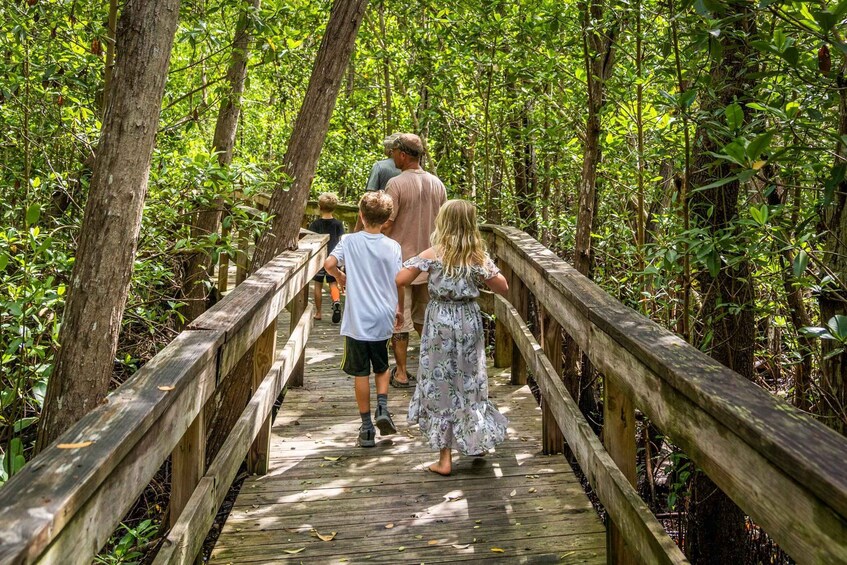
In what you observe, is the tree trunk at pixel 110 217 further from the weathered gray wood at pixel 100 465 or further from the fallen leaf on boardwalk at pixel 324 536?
the fallen leaf on boardwalk at pixel 324 536

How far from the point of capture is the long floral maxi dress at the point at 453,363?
14.0 ft

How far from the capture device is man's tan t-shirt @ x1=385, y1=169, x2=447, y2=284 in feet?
19.6

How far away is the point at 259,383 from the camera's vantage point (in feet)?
14.1

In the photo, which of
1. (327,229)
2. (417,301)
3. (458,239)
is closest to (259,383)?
(458,239)

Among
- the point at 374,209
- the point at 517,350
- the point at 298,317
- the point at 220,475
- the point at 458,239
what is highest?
the point at 374,209

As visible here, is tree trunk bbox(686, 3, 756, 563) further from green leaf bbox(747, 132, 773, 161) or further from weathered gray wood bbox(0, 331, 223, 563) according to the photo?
weathered gray wood bbox(0, 331, 223, 563)

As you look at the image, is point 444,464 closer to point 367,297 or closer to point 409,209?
point 367,297

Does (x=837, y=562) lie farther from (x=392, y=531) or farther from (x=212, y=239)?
(x=212, y=239)

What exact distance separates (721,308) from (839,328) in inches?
58.2

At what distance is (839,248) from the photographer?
2959mm

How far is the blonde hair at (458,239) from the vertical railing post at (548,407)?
58 centimetres

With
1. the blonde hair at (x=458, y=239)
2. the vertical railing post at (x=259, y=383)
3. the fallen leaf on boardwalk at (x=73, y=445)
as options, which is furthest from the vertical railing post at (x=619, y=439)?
the vertical railing post at (x=259, y=383)

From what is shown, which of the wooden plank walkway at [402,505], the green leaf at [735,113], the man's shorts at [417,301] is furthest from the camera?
the man's shorts at [417,301]

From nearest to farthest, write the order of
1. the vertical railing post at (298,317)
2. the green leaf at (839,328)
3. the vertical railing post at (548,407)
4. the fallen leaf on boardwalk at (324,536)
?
the green leaf at (839,328), the fallen leaf on boardwalk at (324,536), the vertical railing post at (548,407), the vertical railing post at (298,317)
